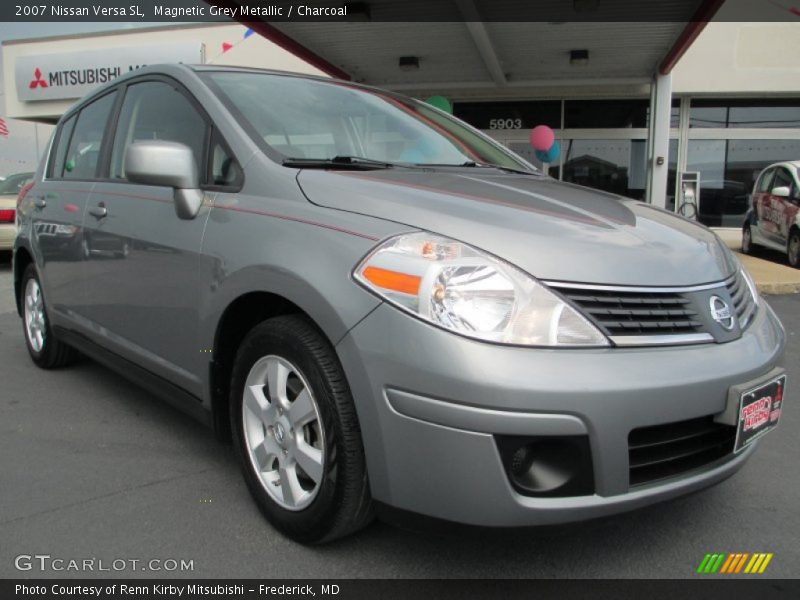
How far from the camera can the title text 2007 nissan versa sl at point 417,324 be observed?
171 centimetres

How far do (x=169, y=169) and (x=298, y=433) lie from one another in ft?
3.53

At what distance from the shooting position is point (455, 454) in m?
1.69

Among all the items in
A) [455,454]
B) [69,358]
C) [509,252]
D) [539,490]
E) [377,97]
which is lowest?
[69,358]

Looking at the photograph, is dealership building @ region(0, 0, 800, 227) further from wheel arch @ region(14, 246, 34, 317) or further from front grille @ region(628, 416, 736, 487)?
front grille @ region(628, 416, 736, 487)

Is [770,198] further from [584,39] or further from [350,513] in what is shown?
[350,513]

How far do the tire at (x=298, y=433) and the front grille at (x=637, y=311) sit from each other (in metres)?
0.73

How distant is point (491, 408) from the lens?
165cm

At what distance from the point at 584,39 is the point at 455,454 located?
400 inches

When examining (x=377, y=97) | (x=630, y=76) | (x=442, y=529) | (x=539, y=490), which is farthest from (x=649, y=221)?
(x=630, y=76)

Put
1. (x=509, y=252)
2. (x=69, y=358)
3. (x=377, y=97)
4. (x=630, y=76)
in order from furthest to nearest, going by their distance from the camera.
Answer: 1. (x=630, y=76)
2. (x=69, y=358)
3. (x=377, y=97)
4. (x=509, y=252)

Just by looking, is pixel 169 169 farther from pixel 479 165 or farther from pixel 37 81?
pixel 37 81

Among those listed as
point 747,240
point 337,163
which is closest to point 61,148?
point 337,163

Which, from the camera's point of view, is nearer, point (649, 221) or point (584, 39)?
point (649, 221)

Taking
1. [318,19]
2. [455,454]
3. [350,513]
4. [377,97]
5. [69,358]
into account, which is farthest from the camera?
[318,19]
